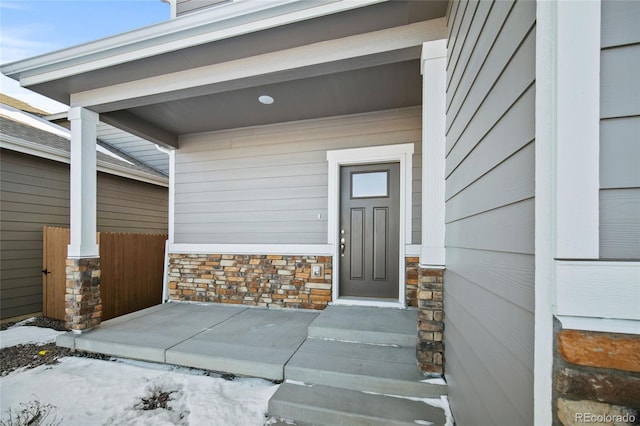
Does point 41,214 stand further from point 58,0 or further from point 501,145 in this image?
point 501,145

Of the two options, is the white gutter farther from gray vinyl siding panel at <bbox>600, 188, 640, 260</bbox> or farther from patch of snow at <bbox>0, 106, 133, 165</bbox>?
patch of snow at <bbox>0, 106, 133, 165</bbox>

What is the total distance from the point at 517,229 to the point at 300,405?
69.6 inches

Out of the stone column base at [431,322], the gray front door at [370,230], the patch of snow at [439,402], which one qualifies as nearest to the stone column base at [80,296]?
the gray front door at [370,230]

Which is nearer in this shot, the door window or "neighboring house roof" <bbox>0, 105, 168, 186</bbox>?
the door window

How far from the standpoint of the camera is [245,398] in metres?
2.03

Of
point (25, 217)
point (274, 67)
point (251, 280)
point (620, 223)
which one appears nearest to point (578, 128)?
point (620, 223)

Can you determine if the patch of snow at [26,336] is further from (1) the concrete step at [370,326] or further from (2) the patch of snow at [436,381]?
(2) the patch of snow at [436,381]

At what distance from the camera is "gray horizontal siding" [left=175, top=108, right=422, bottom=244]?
344 centimetres

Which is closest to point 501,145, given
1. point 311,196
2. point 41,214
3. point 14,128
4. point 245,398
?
point 245,398

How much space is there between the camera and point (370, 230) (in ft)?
11.6

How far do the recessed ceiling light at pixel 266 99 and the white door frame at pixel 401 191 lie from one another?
0.97 meters

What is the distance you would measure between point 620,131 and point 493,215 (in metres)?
0.47

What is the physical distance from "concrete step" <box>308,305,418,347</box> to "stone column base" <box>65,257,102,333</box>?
2529 mm

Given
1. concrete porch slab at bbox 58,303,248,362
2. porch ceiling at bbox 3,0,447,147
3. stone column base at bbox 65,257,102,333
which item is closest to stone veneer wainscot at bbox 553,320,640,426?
porch ceiling at bbox 3,0,447,147
